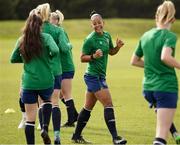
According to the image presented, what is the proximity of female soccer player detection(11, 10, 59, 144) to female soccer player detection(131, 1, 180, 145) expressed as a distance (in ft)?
5.06

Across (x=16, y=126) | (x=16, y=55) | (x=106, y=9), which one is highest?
(x=16, y=55)

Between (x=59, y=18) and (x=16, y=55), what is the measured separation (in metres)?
2.33

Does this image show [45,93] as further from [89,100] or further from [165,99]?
[165,99]

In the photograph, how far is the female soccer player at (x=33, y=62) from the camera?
10.1m

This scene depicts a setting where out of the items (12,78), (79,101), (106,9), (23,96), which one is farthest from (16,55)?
(106,9)

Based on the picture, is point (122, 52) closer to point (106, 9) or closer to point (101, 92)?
point (101, 92)

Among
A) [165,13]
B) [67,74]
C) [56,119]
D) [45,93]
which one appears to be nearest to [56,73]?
[56,119]

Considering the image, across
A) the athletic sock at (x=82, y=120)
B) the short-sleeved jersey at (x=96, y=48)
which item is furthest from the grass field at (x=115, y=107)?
the short-sleeved jersey at (x=96, y=48)

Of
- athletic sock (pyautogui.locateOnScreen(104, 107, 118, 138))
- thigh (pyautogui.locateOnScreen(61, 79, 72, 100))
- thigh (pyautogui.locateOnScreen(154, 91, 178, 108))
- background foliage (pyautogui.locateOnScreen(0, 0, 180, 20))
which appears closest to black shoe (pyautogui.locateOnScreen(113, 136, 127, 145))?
athletic sock (pyautogui.locateOnScreen(104, 107, 118, 138))

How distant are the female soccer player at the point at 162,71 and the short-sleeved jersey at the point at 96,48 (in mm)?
2125

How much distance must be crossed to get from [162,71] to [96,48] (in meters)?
2.35

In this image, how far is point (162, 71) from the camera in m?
9.16

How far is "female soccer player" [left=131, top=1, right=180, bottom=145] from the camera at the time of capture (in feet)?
29.7

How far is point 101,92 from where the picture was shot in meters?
11.3
